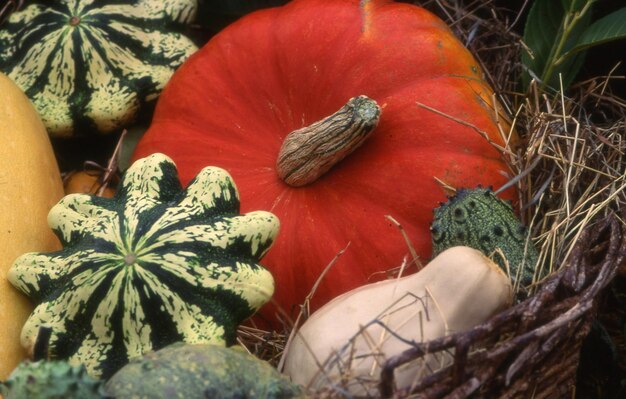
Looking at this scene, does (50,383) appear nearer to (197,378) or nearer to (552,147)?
(197,378)

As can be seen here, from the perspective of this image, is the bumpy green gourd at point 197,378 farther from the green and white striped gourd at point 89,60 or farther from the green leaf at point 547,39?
the green leaf at point 547,39

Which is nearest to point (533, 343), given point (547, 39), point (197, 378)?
point (197, 378)

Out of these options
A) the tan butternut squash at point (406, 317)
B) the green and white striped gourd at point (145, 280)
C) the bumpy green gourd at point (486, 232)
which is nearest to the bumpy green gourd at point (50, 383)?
the green and white striped gourd at point (145, 280)

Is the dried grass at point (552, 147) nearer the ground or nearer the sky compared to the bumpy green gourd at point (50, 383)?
nearer the ground

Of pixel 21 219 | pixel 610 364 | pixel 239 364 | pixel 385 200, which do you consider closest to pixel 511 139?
pixel 385 200

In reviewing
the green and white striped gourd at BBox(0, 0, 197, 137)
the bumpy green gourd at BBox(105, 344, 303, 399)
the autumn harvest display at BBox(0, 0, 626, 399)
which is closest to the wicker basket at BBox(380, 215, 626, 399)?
the autumn harvest display at BBox(0, 0, 626, 399)

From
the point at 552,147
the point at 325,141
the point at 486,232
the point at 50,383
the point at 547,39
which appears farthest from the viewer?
the point at 547,39
